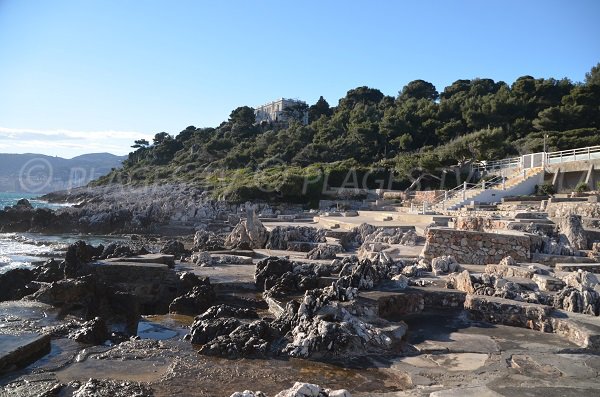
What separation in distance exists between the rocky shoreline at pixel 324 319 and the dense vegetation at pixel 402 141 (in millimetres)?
26077

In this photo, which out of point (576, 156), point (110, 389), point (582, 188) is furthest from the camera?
point (576, 156)

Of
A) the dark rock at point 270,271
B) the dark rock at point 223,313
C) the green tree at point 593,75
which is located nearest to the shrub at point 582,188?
the dark rock at point 270,271

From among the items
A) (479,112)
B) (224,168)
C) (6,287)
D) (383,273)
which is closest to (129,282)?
(6,287)

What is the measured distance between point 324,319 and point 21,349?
3599mm

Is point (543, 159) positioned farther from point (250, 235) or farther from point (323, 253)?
point (323, 253)

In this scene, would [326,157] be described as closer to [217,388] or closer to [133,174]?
[133,174]

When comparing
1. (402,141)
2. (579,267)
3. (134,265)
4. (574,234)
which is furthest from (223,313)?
(402,141)

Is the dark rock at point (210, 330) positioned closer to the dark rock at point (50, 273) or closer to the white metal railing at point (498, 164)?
the dark rock at point (50, 273)

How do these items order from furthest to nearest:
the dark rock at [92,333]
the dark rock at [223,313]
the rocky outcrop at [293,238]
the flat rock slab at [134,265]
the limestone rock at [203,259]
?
the rocky outcrop at [293,238], the limestone rock at [203,259], the flat rock slab at [134,265], the dark rock at [223,313], the dark rock at [92,333]

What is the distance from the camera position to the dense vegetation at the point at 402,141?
123ft

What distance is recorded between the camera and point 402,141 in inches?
1916

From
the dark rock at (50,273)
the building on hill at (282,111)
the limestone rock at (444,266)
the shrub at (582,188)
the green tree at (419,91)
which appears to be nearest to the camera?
the limestone rock at (444,266)

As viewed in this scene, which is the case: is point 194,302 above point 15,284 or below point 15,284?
above

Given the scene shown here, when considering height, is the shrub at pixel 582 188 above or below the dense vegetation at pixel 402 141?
below
